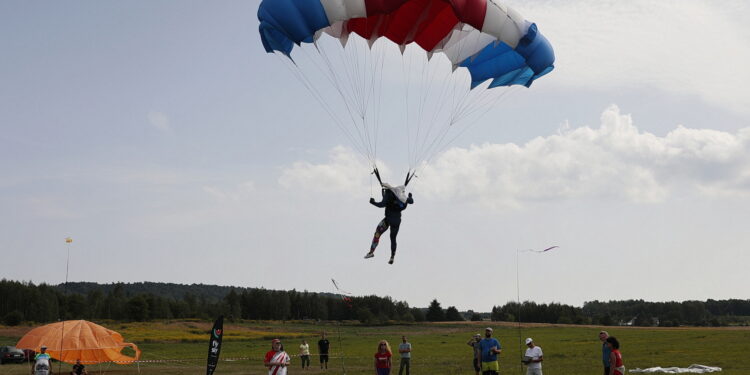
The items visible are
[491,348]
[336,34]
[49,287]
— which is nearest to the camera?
[491,348]

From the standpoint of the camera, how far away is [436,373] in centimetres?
2198

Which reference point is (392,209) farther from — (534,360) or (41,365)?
(41,365)

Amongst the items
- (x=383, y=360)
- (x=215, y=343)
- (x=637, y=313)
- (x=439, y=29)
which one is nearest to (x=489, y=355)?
(x=383, y=360)

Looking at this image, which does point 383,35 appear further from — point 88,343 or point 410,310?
point 410,310

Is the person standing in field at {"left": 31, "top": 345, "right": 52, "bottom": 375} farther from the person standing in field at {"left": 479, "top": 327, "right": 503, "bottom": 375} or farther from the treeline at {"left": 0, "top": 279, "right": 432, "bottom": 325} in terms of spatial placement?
the treeline at {"left": 0, "top": 279, "right": 432, "bottom": 325}

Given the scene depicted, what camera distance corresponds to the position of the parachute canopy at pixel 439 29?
1591 centimetres

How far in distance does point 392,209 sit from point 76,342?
1204 cm

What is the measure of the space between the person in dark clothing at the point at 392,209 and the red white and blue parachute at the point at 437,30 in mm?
3720

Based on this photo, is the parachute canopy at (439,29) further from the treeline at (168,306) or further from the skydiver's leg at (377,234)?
the treeline at (168,306)

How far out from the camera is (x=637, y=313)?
142625 mm

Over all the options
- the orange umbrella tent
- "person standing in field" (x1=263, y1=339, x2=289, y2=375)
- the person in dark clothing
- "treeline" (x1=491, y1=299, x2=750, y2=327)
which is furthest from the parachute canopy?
"treeline" (x1=491, y1=299, x2=750, y2=327)

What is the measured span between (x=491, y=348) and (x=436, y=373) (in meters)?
8.47

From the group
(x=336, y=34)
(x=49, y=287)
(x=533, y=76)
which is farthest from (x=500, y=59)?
(x=49, y=287)

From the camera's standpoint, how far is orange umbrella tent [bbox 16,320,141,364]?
2183 centimetres
